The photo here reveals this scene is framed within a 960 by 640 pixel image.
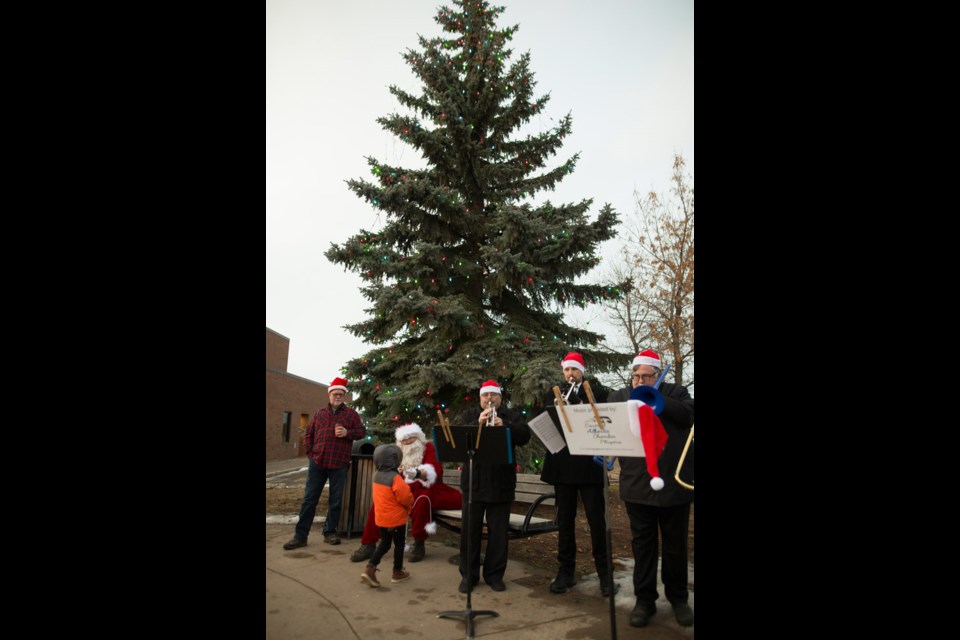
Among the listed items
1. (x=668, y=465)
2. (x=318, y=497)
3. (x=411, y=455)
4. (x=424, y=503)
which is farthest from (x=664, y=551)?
(x=318, y=497)

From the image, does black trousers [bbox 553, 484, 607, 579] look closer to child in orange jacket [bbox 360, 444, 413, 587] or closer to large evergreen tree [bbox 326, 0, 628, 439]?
child in orange jacket [bbox 360, 444, 413, 587]

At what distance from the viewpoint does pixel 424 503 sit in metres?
5.89

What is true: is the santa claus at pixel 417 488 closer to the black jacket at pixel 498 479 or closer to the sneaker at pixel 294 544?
the black jacket at pixel 498 479

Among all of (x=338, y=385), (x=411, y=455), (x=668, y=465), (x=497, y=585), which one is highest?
(x=338, y=385)

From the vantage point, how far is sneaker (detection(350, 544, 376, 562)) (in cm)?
563

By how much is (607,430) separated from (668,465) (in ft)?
4.09

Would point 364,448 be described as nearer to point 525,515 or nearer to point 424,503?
point 424,503

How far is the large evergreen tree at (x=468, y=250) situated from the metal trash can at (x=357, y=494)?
1377mm

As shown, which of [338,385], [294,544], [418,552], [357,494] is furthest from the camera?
[338,385]

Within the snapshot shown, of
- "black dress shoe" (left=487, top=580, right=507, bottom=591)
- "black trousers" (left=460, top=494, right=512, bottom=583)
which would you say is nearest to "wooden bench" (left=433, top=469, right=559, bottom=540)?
"black trousers" (left=460, top=494, right=512, bottom=583)
